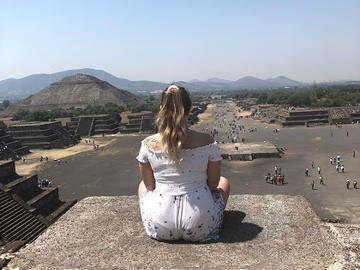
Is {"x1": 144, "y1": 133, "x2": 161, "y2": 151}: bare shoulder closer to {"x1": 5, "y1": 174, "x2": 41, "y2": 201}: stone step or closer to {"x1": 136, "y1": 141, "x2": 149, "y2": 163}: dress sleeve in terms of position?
{"x1": 136, "y1": 141, "x2": 149, "y2": 163}: dress sleeve

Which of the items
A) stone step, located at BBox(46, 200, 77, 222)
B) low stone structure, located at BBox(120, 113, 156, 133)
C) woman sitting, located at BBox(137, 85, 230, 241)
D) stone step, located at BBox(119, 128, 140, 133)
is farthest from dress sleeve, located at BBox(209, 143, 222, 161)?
stone step, located at BBox(119, 128, 140, 133)

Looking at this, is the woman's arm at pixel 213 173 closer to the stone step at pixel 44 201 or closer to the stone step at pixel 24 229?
the stone step at pixel 24 229

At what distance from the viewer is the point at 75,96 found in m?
111

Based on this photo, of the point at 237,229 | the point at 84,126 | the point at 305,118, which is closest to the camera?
the point at 237,229

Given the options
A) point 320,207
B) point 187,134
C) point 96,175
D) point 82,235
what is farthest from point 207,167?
point 96,175

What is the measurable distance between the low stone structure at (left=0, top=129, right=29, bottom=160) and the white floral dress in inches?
1453

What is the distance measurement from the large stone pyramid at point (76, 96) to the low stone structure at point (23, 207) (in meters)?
91.7

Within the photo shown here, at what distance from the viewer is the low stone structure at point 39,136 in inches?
1656

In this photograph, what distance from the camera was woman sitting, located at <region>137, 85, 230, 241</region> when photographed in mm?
3061

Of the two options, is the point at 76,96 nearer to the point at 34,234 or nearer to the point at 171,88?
the point at 34,234

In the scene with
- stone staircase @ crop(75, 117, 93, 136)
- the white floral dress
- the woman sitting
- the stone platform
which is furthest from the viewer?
stone staircase @ crop(75, 117, 93, 136)

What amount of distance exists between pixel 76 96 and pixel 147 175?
115 meters

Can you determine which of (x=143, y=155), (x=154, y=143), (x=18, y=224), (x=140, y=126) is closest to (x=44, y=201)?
(x=18, y=224)

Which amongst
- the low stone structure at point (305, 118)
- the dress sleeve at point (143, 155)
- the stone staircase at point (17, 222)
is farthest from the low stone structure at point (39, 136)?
the dress sleeve at point (143, 155)
